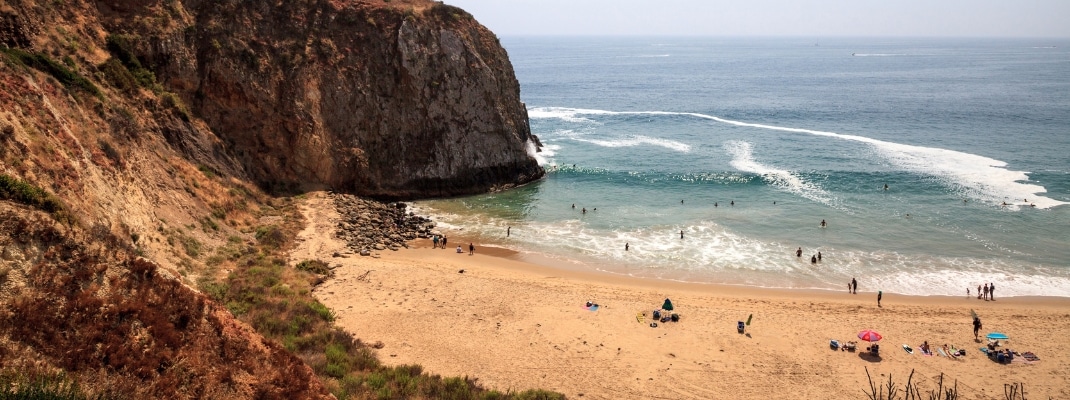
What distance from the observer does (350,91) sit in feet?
124

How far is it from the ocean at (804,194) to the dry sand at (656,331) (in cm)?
266

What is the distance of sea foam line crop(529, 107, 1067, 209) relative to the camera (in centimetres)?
4075

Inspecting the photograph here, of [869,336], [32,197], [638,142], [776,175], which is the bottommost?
[869,336]

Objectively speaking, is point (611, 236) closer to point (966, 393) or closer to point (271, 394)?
point (966, 393)

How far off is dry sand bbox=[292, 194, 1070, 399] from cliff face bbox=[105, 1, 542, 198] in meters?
9.16

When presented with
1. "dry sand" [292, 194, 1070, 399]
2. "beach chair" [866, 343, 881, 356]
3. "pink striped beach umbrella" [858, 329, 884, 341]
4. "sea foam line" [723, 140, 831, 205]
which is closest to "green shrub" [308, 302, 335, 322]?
"dry sand" [292, 194, 1070, 399]

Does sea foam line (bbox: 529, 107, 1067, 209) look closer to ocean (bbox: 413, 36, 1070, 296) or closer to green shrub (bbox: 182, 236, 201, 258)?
ocean (bbox: 413, 36, 1070, 296)

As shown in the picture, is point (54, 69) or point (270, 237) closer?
point (54, 69)

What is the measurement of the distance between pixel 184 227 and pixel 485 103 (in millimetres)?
23390

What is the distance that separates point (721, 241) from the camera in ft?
109

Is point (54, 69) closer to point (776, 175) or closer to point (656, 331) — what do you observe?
point (656, 331)

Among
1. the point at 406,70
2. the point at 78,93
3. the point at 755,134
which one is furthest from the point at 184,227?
the point at 755,134

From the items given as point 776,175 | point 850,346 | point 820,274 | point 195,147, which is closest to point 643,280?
point 820,274

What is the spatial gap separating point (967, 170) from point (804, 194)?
1597cm
